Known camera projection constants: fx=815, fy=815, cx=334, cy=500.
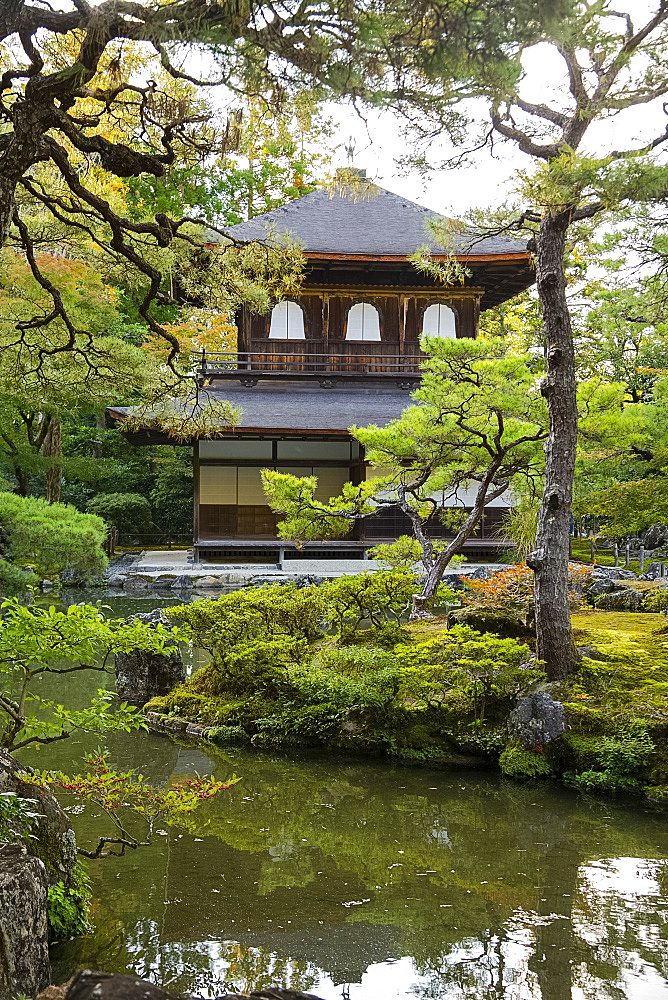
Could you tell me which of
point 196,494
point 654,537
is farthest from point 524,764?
point 196,494

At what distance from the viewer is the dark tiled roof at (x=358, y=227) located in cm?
1806

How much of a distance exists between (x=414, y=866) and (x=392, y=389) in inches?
586

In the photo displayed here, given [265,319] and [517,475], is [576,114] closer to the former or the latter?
[517,475]

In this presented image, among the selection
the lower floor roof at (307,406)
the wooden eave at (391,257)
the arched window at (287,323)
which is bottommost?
the lower floor roof at (307,406)

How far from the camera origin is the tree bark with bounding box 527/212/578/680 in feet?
22.2

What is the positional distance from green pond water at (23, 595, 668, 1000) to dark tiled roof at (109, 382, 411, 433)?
1074cm

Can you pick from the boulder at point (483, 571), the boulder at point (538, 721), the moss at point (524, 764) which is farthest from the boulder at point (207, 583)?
the moss at point (524, 764)

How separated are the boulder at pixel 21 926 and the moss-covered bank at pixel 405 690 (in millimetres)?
4045

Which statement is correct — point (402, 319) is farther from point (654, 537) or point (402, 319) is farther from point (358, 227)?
point (654, 537)

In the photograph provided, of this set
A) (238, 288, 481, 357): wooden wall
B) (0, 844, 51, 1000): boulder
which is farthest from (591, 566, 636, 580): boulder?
(0, 844, 51, 1000): boulder

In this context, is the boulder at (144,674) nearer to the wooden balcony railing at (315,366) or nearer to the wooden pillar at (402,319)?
the wooden balcony railing at (315,366)

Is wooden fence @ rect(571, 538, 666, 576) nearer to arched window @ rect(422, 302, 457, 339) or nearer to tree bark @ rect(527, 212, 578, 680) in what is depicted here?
arched window @ rect(422, 302, 457, 339)

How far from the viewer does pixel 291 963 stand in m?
3.63

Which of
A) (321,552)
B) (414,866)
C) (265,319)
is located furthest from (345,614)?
(265,319)
